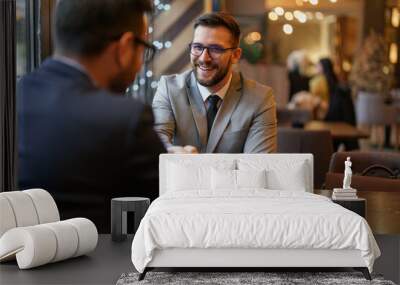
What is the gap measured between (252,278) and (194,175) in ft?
2.81

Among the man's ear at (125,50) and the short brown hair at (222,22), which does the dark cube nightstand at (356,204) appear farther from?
the man's ear at (125,50)

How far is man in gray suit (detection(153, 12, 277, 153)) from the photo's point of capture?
138 inches

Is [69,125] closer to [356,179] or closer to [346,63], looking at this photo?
[356,179]

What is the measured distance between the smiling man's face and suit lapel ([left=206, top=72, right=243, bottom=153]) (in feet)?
0.74

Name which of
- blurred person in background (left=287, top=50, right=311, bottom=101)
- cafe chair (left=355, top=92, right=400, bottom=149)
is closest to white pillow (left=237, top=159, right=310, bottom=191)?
blurred person in background (left=287, top=50, right=311, bottom=101)

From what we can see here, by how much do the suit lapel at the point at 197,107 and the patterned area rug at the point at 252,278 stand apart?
0.70 metres

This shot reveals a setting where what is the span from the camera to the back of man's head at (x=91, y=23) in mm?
1429

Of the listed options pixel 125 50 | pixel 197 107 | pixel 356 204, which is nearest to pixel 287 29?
pixel 356 204

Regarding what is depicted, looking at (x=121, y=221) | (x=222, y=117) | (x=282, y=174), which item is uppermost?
(x=222, y=117)

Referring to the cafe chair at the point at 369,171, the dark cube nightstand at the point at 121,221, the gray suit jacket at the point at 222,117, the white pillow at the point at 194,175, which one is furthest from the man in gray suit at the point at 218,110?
the cafe chair at the point at 369,171

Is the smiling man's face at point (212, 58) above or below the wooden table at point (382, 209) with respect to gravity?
above

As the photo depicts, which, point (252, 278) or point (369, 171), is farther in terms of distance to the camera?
point (369, 171)

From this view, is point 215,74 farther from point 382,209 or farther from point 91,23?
point 91,23

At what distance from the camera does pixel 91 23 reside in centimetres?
143
